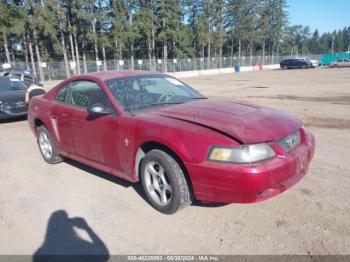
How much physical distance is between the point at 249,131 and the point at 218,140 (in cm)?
35

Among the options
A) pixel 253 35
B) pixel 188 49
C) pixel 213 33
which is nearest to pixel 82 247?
pixel 188 49

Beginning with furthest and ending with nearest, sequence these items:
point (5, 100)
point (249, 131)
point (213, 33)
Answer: point (213, 33) < point (5, 100) < point (249, 131)

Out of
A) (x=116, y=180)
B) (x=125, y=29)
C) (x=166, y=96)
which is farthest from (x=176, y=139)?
(x=125, y=29)

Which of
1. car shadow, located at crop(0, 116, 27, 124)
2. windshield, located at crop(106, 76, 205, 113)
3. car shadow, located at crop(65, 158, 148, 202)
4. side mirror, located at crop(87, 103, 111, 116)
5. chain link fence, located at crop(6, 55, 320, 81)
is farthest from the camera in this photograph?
chain link fence, located at crop(6, 55, 320, 81)

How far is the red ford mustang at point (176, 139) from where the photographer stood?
9.70ft

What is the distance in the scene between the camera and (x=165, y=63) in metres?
44.0

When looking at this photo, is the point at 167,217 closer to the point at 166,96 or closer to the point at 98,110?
the point at 98,110

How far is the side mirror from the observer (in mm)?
3738

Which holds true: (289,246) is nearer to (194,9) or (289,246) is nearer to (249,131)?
(249,131)

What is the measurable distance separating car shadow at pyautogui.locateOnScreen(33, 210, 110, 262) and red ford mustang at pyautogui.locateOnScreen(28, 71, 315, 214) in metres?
0.79

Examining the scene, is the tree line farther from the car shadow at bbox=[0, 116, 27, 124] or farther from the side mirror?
the side mirror

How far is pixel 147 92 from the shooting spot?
4312mm

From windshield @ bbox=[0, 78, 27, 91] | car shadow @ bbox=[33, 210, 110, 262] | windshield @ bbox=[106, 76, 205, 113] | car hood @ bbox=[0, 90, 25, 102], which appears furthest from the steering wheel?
windshield @ bbox=[0, 78, 27, 91]

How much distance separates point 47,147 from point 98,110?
218cm
